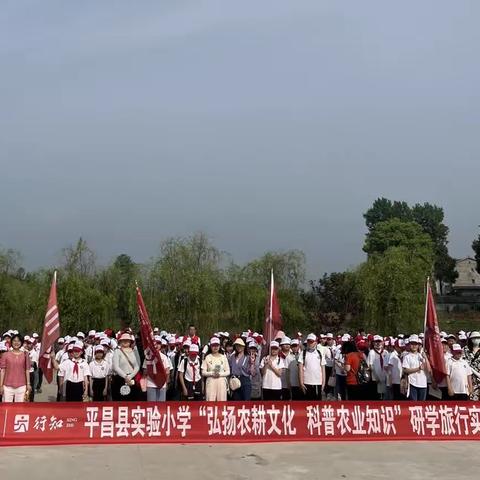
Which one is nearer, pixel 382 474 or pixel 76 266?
pixel 382 474

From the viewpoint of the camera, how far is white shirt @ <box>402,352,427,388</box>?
408 inches

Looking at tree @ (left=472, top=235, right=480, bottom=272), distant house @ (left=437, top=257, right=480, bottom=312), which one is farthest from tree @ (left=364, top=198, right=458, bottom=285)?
tree @ (left=472, top=235, right=480, bottom=272)

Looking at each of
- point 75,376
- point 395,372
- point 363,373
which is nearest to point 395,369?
point 395,372

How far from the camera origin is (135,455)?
8.09 metres

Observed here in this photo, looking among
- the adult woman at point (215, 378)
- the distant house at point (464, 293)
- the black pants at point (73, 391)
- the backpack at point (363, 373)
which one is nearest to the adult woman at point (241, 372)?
the adult woman at point (215, 378)

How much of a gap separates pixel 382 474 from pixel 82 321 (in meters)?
20.9

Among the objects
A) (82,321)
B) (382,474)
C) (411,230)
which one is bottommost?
(382,474)

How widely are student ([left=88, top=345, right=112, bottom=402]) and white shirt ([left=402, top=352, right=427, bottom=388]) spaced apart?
4861 millimetres

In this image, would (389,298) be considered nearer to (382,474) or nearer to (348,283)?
(348,283)

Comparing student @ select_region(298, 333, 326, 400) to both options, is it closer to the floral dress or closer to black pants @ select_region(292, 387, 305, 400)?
black pants @ select_region(292, 387, 305, 400)

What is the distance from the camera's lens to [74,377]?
399 inches

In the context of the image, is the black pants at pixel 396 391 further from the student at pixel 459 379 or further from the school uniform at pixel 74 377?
the school uniform at pixel 74 377

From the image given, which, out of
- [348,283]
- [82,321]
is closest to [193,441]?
[82,321]

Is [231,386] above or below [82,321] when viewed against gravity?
below
